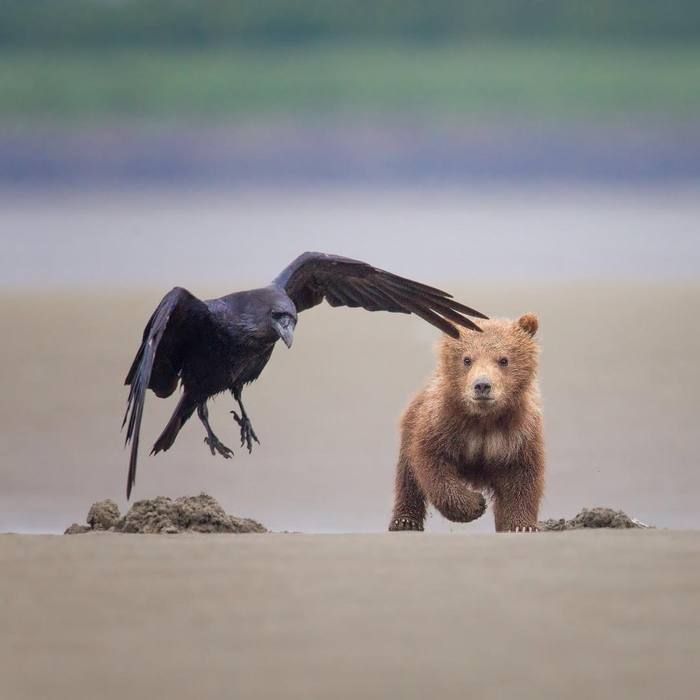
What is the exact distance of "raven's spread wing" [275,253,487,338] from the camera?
41.9ft

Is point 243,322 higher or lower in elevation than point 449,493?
higher

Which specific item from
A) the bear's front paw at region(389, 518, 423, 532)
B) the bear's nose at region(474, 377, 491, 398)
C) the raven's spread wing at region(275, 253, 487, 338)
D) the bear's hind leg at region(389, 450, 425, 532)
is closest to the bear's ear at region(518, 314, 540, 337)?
the raven's spread wing at region(275, 253, 487, 338)

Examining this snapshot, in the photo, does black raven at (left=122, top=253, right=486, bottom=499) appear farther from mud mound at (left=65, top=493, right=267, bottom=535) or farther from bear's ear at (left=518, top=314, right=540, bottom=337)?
mud mound at (left=65, top=493, right=267, bottom=535)

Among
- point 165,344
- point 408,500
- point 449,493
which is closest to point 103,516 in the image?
point 165,344

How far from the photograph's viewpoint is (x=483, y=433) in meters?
12.0

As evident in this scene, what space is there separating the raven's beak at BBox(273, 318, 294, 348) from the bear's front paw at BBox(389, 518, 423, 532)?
1.65 m

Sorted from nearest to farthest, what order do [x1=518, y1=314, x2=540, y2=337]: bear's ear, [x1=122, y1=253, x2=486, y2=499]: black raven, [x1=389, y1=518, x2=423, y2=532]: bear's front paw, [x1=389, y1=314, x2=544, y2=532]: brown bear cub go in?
[x1=389, y1=314, x2=544, y2=532]: brown bear cub → [x1=122, y1=253, x2=486, y2=499]: black raven → [x1=518, y1=314, x2=540, y2=337]: bear's ear → [x1=389, y1=518, x2=423, y2=532]: bear's front paw

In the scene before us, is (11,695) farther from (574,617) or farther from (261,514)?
(261,514)

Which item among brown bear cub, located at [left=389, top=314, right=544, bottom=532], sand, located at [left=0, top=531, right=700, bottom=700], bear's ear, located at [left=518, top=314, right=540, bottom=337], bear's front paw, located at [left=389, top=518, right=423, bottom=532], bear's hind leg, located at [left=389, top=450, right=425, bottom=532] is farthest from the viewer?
bear's hind leg, located at [left=389, top=450, right=425, bottom=532]

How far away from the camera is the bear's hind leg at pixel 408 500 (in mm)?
12695

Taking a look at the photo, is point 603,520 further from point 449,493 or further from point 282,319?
point 282,319

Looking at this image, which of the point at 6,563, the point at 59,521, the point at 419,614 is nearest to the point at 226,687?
the point at 419,614

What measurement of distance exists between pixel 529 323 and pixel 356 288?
1391mm

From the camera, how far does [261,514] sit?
15.2 meters
